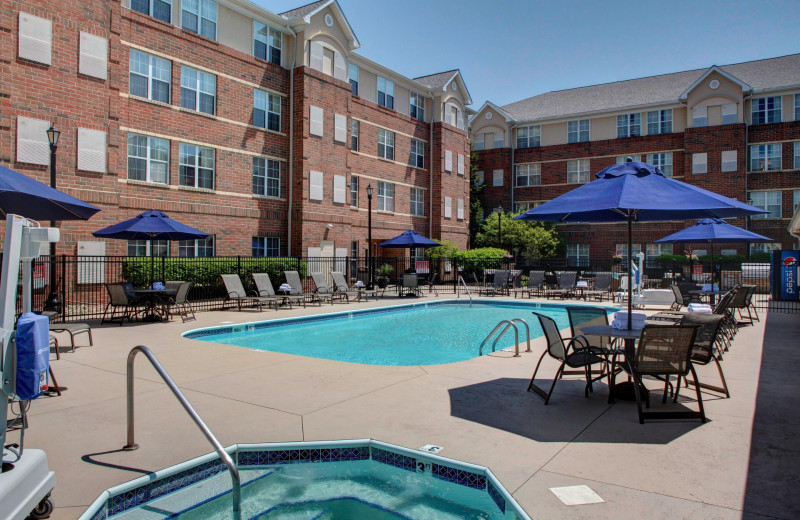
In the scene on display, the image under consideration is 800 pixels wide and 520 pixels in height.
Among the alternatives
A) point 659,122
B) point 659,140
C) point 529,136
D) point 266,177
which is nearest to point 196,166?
point 266,177

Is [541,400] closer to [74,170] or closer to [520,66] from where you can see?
[74,170]

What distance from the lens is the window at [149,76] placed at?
18344mm

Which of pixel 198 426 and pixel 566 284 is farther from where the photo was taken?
pixel 566 284

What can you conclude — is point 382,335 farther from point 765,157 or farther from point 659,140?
point 765,157

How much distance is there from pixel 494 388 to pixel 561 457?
2297mm

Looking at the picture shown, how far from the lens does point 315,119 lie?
23703 millimetres

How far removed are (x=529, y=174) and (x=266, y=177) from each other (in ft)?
75.8

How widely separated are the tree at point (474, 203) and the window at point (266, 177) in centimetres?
1796

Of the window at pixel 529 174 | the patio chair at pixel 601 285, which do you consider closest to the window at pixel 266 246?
the patio chair at pixel 601 285

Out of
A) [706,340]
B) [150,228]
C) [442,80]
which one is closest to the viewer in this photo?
[706,340]

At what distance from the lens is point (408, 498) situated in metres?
3.90

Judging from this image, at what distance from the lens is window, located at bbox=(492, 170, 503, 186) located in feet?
133

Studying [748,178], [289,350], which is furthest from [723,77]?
[289,350]

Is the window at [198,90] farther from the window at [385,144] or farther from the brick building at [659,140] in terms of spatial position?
the brick building at [659,140]
